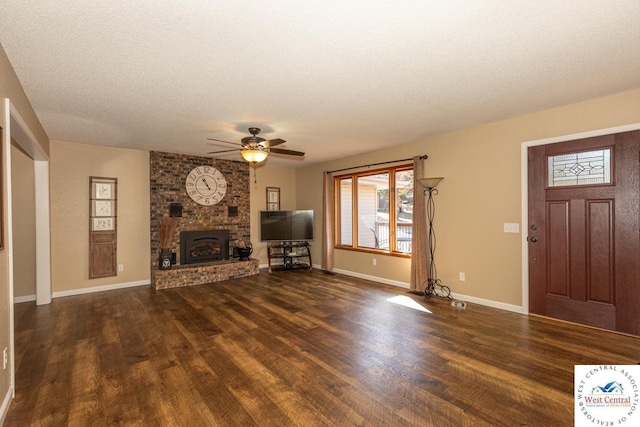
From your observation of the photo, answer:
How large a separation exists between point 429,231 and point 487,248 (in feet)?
2.96

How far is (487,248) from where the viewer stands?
4.23 metres

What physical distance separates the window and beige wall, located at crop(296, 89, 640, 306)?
0.53m

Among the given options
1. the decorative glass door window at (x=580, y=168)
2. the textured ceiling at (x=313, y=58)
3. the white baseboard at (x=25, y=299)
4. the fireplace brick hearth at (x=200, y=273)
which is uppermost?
the textured ceiling at (x=313, y=58)

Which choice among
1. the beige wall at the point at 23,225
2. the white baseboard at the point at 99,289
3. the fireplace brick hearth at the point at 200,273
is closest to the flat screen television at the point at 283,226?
the fireplace brick hearth at the point at 200,273

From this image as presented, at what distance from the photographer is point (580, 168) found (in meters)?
3.45

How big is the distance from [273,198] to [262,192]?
1.14 feet

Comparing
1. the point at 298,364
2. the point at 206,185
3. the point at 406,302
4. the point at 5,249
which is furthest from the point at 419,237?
the point at 5,249

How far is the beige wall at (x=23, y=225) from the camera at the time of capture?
15.4 ft

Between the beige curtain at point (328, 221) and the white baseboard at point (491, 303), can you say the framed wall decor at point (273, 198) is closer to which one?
the beige curtain at point (328, 221)

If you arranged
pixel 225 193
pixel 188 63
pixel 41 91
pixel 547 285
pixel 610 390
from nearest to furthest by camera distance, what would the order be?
pixel 610 390 < pixel 188 63 < pixel 41 91 < pixel 547 285 < pixel 225 193

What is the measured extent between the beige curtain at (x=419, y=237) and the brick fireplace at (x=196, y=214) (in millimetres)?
3386

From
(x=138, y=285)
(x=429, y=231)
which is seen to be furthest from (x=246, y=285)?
(x=429, y=231)

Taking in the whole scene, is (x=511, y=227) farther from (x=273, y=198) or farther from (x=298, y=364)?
(x=273, y=198)

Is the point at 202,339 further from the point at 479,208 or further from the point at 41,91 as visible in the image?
the point at 479,208
